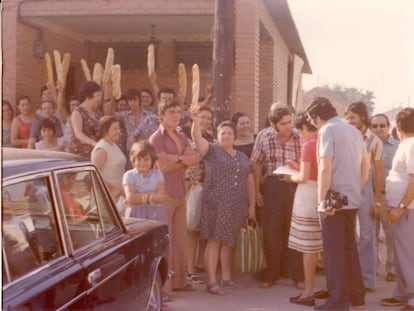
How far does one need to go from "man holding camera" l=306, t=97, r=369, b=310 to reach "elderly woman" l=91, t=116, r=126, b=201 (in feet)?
5.63

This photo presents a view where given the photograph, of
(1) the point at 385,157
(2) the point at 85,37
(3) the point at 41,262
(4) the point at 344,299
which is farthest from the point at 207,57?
(3) the point at 41,262

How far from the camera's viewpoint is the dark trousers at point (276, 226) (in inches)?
255

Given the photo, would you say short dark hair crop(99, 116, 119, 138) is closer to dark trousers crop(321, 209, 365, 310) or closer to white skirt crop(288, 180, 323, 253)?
white skirt crop(288, 180, 323, 253)

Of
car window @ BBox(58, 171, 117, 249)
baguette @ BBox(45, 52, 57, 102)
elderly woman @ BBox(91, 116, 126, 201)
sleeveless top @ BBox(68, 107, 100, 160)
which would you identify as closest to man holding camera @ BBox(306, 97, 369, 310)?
elderly woman @ BBox(91, 116, 126, 201)

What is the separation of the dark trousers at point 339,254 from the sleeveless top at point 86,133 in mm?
2450

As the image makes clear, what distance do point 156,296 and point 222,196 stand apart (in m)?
1.60

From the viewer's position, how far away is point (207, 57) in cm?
1431

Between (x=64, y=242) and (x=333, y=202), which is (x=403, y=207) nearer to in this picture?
(x=333, y=202)

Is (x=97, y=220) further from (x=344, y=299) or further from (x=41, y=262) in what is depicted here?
(x=344, y=299)

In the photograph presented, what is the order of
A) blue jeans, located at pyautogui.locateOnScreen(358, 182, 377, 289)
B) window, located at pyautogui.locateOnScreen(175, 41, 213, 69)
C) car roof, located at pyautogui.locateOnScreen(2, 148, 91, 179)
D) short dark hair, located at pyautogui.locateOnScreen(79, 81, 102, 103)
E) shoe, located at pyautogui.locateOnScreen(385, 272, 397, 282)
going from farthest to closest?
1. window, located at pyautogui.locateOnScreen(175, 41, 213, 69)
2. shoe, located at pyautogui.locateOnScreen(385, 272, 397, 282)
3. short dark hair, located at pyautogui.locateOnScreen(79, 81, 102, 103)
4. blue jeans, located at pyautogui.locateOnScreen(358, 182, 377, 289)
5. car roof, located at pyautogui.locateOnScreen(2, 148, 91, 179)

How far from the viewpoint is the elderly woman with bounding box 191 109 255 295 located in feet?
20.3

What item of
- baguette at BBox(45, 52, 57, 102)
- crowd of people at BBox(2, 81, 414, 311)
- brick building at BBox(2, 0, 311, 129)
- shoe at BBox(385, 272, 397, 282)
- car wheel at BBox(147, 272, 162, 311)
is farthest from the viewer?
brick building at BBox(2, 0, 311, 129)

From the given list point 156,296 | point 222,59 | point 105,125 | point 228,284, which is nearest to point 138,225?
point 156,296

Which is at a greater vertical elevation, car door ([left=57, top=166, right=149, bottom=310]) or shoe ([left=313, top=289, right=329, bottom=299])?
car door ([left=57, top=166, right=149, bottom=310])
